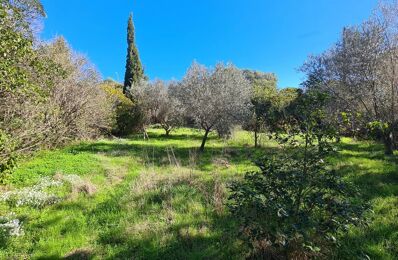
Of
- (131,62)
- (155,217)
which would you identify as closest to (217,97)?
(155,217)

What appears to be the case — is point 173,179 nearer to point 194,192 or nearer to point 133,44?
point 194,192

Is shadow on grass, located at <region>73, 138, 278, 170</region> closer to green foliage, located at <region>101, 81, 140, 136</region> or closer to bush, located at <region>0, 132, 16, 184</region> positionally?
bush, located at <region>0, 132, 16, 184</region>

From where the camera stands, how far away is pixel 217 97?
1572 cm

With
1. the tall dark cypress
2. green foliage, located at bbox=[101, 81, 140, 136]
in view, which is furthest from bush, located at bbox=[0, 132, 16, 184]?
the tall dark cypress

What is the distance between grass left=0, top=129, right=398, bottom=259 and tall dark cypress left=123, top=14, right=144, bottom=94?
99.6 ft

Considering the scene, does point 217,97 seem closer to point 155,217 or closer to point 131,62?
point 155,217

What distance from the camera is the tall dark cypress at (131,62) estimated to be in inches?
1556

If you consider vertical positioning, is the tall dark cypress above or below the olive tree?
above

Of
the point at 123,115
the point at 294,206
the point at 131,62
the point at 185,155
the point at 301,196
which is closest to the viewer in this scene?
the point at 301,196

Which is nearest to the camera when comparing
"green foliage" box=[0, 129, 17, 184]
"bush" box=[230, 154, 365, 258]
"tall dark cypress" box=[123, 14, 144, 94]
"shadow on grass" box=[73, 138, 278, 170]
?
"bush" box=[230, 154, 365, 258]

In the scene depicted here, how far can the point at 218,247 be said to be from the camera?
508 cm

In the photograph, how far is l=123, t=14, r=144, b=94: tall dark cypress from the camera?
39.5m

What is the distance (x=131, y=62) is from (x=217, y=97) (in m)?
27.7

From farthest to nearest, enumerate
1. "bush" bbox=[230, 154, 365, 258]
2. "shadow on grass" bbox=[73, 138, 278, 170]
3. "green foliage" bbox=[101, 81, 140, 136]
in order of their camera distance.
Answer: "green foliage" bbox=[101, 81, 140, 136] → "shadow on grass" bbox=[73, 138, 278, 170] → "bush" bbox=[230, 154, 365, 258]
